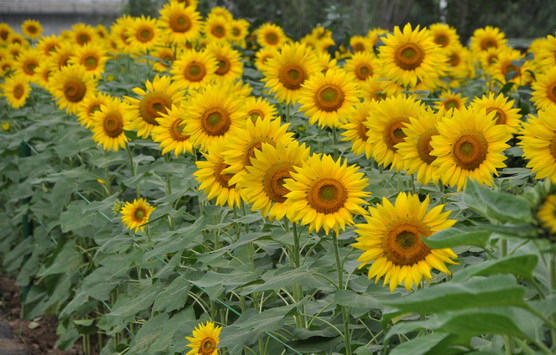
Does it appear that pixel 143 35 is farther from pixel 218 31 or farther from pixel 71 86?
pixel 71 86

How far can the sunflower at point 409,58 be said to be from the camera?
4320 mm

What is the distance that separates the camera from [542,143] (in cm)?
268

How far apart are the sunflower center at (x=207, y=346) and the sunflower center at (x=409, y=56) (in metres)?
2.02

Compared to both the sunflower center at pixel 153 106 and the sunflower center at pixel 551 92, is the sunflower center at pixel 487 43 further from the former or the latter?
Answer: the sunflower center at pixel 153 106

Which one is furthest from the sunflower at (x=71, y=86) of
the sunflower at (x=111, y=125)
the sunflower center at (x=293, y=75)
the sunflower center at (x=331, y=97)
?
the sunflower center at (x=331, y=97)

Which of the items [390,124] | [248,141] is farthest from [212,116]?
[390,124]

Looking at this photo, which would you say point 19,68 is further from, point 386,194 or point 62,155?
point 386,194

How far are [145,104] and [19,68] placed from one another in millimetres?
3633

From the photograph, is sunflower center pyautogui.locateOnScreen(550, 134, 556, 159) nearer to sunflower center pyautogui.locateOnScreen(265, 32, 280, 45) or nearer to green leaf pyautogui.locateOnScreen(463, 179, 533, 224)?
green leaf pyautogui.locateOnScreen(463, 179, 533, 224)

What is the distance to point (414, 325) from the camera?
5.16 feet

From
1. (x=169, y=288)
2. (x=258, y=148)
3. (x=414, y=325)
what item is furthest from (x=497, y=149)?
(x=169, y=288)

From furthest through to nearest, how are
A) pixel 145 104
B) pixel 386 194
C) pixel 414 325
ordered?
pixel 145 104 < pixel 386 194 < pixel 414 325

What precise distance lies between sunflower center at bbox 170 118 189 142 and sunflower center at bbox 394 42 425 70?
1.38 metres

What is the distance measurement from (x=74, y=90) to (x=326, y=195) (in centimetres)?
331
